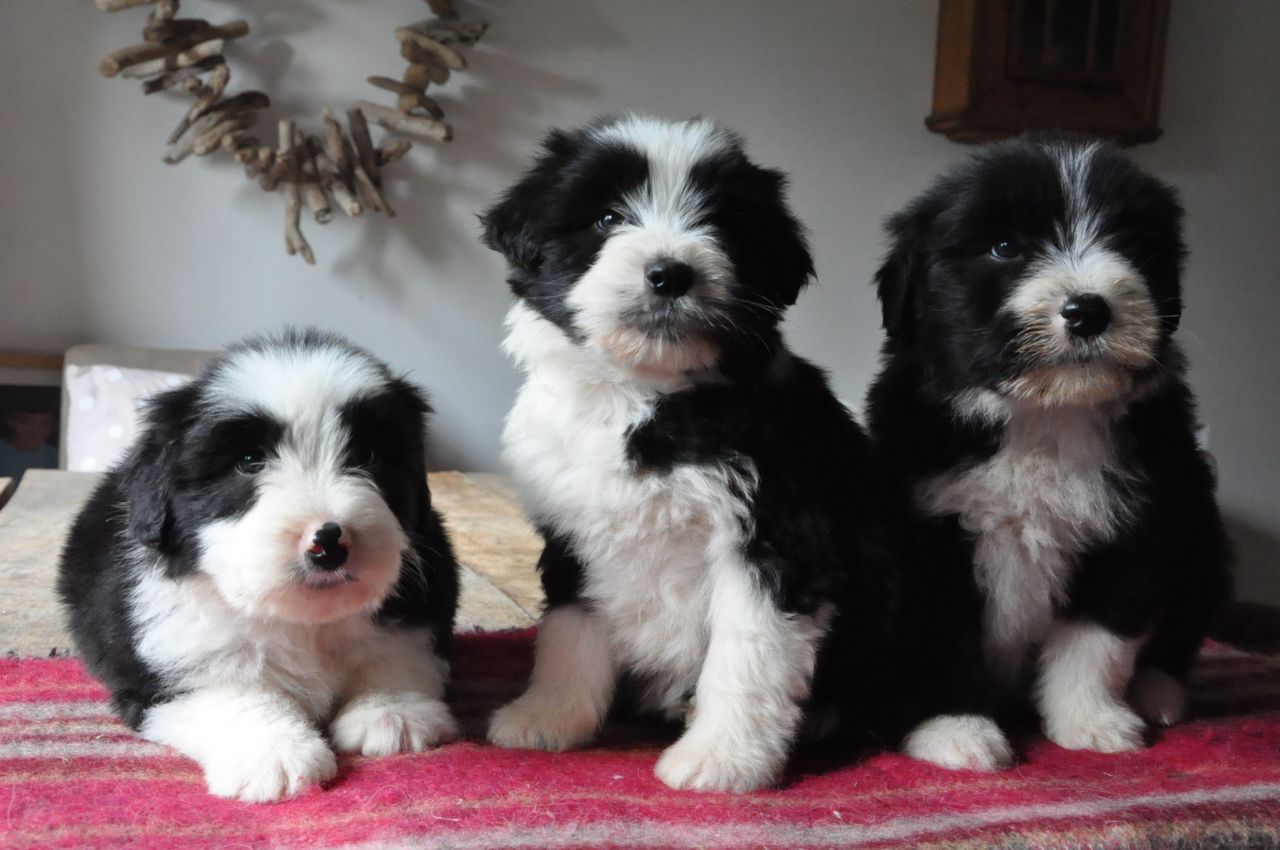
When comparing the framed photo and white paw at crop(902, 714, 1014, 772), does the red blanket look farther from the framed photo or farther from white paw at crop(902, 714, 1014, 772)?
the framed photo

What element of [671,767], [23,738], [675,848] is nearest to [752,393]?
[671,767]

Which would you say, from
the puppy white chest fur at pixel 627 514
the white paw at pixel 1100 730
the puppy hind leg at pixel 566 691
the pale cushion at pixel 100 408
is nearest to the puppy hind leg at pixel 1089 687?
the white paw at pixel 1100 730

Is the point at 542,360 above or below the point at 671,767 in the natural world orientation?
above

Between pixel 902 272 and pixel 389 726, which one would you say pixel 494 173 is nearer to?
pixel 902 272

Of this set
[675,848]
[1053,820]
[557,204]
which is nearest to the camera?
[675,848]

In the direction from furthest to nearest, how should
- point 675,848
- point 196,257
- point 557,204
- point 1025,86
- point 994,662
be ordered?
point 1025,86 → point 196,257 → point 994,662 → point 557,204 → point 675,848

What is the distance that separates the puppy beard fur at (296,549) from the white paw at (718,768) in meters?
0.54

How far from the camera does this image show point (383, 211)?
497 cm

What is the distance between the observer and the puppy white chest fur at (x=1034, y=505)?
1842 mm

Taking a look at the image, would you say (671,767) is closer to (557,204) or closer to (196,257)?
(557,204)

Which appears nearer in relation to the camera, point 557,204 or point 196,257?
point 557,204

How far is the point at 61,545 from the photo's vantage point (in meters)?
3.05

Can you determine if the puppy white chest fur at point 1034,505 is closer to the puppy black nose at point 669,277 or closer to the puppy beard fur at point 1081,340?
the puppy beard fur at point 1081,340

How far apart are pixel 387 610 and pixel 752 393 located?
0.74 meters
